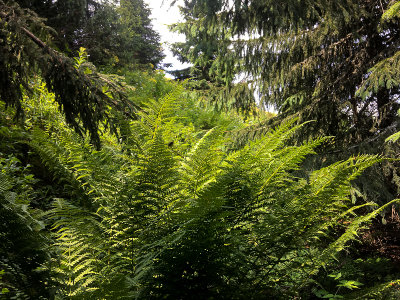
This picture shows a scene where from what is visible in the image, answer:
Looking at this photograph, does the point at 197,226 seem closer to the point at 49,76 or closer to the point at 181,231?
the point at 181,231

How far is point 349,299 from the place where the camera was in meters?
0.73

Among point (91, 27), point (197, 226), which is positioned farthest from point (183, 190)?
point (91, 27)

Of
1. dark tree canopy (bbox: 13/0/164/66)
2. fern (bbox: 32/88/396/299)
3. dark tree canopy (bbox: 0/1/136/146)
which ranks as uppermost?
dark tree canopy (bbox: 13/0/164/66)

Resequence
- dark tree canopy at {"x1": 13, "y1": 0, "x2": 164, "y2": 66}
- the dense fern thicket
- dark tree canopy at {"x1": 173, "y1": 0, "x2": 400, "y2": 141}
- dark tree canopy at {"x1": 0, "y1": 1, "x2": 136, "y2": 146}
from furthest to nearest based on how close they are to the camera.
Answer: dark tree canopy at {"x1": 13, "y1": 0, "x2": 164, "y2": 66} < dark tree canopy at {"x1": 173, "y1": 0, "x2": 400, "y2": 141} < dark tree canopy at {"x1": 0, "y1": 1, "x2": 136, "y2": 146} < the dense fern thicket

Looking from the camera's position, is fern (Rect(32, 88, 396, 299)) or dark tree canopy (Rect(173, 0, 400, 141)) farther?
dark tree canopy (Rect(173, 0, 400, 141))

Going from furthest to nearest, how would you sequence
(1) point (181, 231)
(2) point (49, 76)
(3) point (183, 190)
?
(2) point (49, 76)
(3) point (183, 190)
(1) point (181, 231)

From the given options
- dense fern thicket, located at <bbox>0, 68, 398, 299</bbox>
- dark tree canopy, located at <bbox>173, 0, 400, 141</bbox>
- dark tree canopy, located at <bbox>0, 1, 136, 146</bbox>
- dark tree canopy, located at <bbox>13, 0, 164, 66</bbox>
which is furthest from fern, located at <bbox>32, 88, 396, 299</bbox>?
dark tree canopy, located at <bbox>13, 0, 164, 66</bbox>

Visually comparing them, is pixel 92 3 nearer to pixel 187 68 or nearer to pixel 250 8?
pixel 187 68

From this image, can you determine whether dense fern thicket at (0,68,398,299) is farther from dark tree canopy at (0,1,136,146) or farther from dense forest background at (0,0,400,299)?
dark tree canopy at (0,1,136,146)

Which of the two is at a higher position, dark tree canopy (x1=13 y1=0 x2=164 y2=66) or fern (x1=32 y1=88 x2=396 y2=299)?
dark tree canopy (x1=13 y1=0 x2=164 y2=66)

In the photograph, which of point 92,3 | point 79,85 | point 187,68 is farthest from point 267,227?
point 187,68

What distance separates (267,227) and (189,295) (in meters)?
0.28

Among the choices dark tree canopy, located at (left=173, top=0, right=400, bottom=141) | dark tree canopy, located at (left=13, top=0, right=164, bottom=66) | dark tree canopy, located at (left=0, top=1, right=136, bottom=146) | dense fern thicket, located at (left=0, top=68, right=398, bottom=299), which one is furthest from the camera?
dark tree canopy, located at (left=13, top=0, right=164, bottom=66)

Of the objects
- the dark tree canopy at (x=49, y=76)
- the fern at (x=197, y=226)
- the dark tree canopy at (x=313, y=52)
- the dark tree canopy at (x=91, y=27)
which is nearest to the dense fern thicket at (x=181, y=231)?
the fern at (x=197, y=226)
